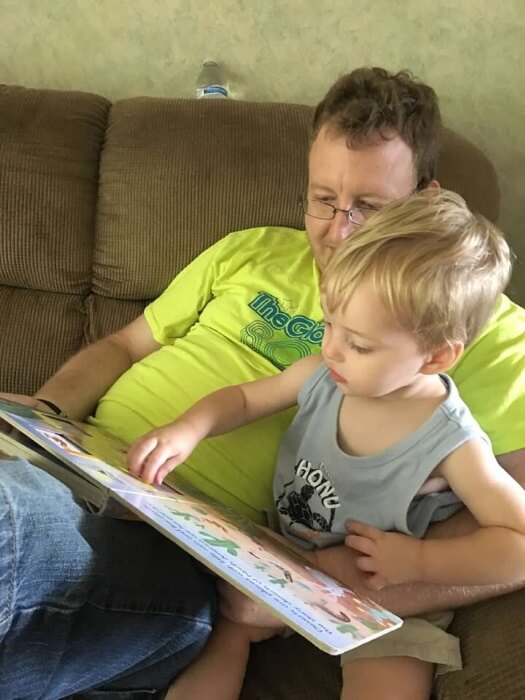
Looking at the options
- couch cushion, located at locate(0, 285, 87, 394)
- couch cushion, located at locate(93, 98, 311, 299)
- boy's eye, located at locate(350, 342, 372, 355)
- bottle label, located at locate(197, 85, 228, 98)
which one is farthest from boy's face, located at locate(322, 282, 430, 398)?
bottle label, located at locate(197, 85, 228, 98)

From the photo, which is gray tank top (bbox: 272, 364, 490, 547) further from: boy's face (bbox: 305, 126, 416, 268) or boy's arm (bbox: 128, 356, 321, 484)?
boy's face (bbox: 305, 126, 416, 268)

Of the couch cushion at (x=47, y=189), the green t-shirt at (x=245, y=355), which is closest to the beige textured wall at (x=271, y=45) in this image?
the couch cushion at (x=47, y=189)

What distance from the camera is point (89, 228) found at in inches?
64.5

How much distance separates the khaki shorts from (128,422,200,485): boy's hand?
351 millimetres

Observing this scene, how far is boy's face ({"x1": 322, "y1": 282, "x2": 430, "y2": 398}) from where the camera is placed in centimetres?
91

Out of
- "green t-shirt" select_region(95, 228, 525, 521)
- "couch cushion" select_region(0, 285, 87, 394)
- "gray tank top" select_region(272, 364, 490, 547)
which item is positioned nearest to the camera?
"gray tank top" select_region(272, 364, 490, 547)

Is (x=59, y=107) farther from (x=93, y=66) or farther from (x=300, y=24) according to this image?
(x=300, y=24)

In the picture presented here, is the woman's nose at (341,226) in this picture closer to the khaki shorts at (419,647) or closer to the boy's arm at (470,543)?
the boy's arm at (470,543)

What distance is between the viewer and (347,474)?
1056 millimetres

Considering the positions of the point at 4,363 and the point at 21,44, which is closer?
the point at 4,363

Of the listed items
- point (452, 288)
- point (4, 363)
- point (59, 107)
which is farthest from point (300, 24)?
point (452, 288)

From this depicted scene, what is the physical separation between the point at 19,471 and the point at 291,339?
22.2 inches

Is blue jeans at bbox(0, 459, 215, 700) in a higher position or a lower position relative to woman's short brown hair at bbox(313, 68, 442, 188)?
lower

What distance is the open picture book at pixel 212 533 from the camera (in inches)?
28.0
